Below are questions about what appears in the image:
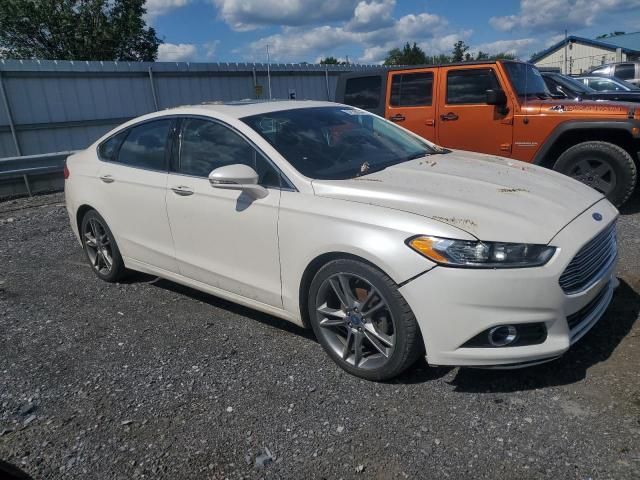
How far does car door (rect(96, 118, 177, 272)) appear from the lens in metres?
4.02

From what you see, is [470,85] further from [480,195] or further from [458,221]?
[458,221]

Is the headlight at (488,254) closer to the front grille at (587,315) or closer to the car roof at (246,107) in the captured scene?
the front grille at (587,315)

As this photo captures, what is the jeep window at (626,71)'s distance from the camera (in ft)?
61.9

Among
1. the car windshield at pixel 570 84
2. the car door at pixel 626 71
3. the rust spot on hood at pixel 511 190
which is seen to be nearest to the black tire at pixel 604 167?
the car windshield at pixel 570 84

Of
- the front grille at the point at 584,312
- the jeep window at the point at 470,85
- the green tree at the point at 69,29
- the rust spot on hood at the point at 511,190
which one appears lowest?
the front grille at the point at 584,312

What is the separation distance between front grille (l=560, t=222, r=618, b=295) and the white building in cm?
3837

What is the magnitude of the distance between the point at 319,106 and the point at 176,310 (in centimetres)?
204

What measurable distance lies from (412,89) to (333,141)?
13.5 ft

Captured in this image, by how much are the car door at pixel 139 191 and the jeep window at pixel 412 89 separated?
4195mm

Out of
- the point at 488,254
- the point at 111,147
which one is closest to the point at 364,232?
the point at 488,254

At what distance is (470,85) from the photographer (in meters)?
6.79

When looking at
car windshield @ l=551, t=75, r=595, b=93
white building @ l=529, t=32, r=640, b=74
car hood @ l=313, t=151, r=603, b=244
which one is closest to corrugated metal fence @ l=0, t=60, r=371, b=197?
car hood @ l=313, t=151, r=603, b=244

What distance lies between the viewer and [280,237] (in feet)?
10.4

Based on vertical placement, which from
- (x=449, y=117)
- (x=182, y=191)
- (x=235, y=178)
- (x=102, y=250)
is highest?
(x=235, y=178)
